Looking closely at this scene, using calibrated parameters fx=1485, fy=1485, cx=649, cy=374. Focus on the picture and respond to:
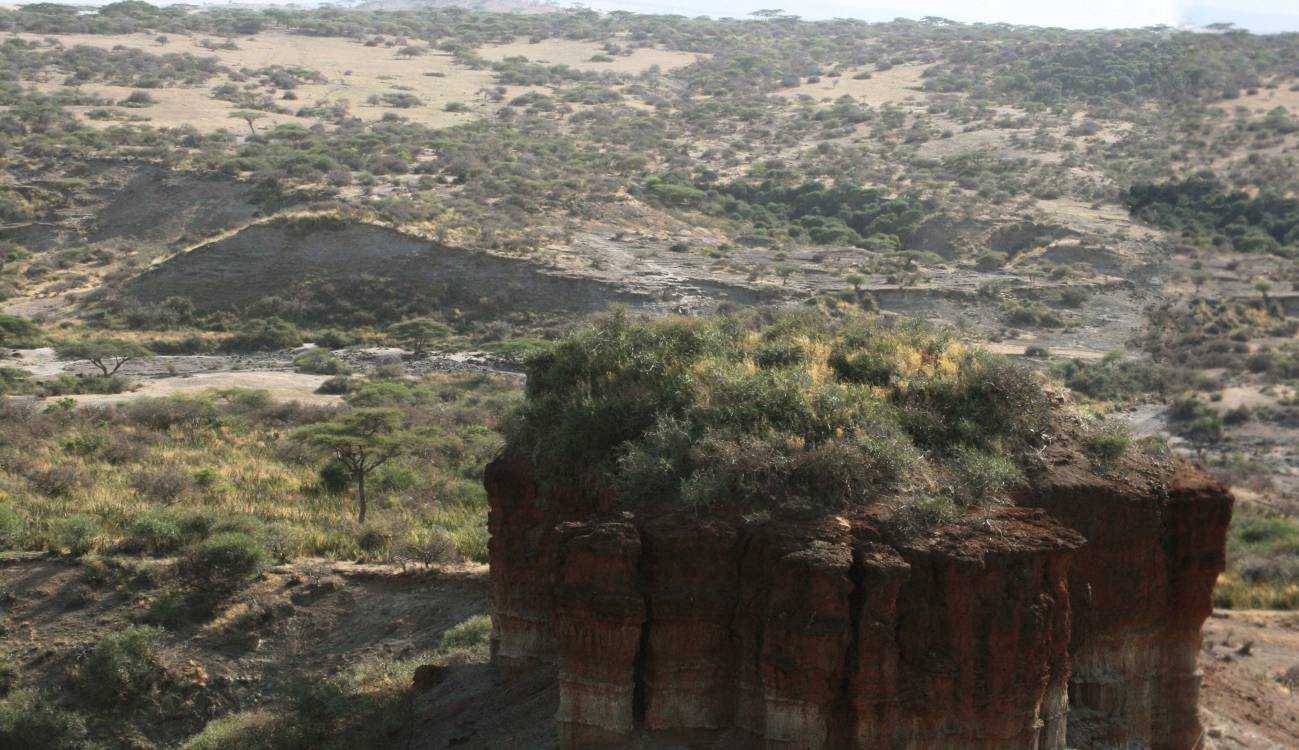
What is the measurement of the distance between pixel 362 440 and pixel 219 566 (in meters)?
5.98

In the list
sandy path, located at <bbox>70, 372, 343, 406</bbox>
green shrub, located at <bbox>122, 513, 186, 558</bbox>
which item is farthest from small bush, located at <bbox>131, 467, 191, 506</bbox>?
sandy path, located at <bbox>70, 372, 343, 406</bbox>

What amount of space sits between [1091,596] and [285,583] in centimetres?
1116

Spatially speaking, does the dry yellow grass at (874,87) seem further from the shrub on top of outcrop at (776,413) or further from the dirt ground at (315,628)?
the shrub on top of outcrop at (776,413)

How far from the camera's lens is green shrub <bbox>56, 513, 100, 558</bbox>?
20.1 m

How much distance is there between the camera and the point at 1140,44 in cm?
9975

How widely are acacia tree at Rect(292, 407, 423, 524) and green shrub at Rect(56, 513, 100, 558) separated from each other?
380cm

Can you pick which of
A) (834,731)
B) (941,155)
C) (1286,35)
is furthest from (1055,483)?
(1286,35)

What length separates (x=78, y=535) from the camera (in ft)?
66.5

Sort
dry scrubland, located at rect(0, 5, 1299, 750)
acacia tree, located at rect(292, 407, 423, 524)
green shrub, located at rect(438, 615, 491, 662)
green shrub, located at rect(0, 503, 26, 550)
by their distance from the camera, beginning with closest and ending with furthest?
green shrub, located at rect(438, 615, 491, 662)
dry scrubland, located at rect(0, 5, 1299, 750)
green shrub, located at rect(0, 503, 26, 550)
acacia tree, located at rect(292, 407, 423, 524)

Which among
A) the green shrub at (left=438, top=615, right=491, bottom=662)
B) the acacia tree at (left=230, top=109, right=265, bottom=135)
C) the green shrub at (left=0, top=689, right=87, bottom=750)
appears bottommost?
the green shrub at (left=0, top=689, right=87, bottom=750)

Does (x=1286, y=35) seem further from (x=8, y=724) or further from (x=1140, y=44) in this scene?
(x=8, y=724)

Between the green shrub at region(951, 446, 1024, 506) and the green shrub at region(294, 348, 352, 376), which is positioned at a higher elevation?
the green shrub at region(951, 446, 1024, 506)

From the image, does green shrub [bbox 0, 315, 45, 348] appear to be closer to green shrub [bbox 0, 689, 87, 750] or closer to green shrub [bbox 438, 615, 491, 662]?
green shrub [bbox 0, 689, 87, 750]

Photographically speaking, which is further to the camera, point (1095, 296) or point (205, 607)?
point (1095, 296)
